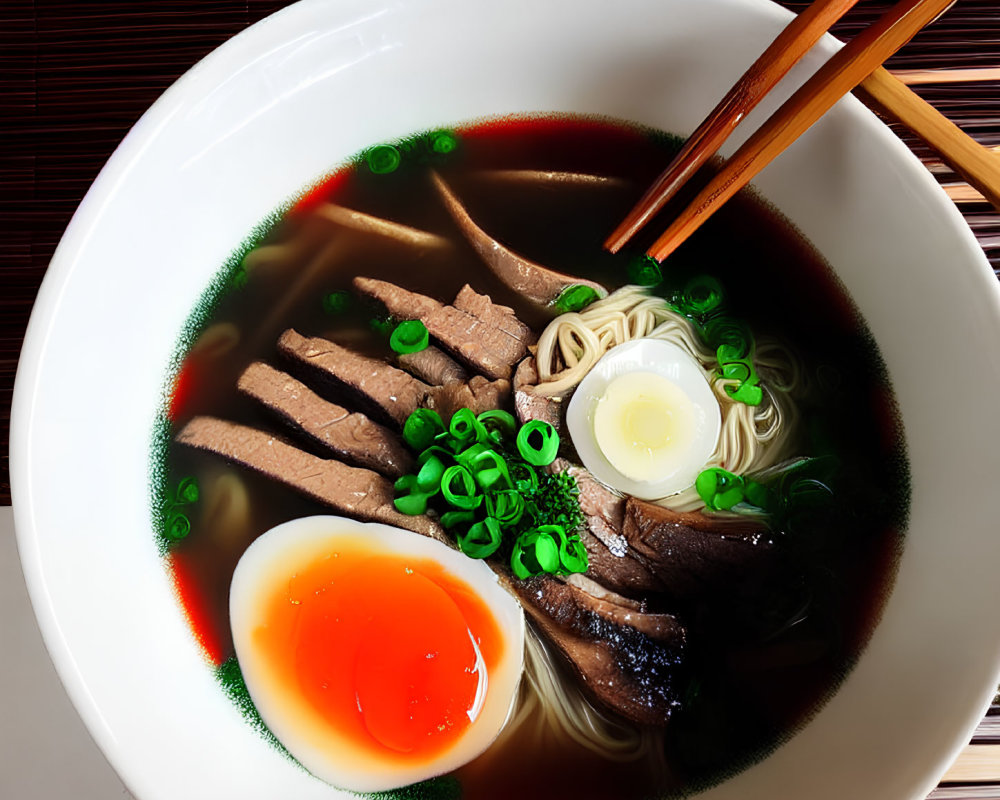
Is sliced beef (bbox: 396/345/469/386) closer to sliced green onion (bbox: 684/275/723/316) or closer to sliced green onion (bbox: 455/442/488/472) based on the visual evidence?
sliced green onion (bbox: 455/442/488/472)

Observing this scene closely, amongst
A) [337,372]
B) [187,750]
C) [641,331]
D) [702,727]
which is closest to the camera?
[187,750]

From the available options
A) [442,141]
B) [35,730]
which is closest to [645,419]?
[442,141]

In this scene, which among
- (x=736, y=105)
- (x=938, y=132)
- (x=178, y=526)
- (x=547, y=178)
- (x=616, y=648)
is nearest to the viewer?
(x=938, y=132)

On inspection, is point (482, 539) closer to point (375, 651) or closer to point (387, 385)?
point (375, 651)

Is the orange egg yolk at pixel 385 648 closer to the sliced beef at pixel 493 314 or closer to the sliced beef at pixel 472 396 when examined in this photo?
the sliced beef at pixel 472 396

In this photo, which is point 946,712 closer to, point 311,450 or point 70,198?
point 311,450

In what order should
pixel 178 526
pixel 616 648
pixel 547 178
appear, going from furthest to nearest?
pixel 547 178 < pixel 178 526 < pixel 616 648

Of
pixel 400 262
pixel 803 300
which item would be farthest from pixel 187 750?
pixel 803 300
